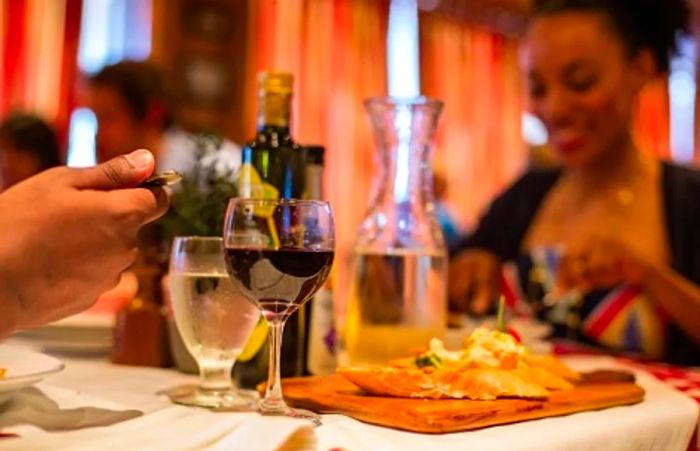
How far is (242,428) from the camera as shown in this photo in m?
0.61

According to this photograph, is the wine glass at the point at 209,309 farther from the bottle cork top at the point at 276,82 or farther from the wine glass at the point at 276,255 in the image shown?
the bottle cork top at the point at 276,82

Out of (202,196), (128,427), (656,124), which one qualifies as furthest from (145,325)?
(656,124)

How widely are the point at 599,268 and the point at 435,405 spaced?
0.80 m

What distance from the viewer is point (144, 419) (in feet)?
2.18

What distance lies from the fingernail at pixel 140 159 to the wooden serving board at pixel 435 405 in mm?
237

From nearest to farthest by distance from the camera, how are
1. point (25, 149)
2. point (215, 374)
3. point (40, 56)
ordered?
point (215, 374)
point (25, 149)
point (40, 56)

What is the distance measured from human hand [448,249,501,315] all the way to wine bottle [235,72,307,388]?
0.73 m

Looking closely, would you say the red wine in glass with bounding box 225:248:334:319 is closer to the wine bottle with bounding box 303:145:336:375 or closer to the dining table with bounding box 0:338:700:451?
the dining table with bounding box 0:338:700:451

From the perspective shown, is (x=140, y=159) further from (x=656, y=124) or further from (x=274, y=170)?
(x=656, y=124)

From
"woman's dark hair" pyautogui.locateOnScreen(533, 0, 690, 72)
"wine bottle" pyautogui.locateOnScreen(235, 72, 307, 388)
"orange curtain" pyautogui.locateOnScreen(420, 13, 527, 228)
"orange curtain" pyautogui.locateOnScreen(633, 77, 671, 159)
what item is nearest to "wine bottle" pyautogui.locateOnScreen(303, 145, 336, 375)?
"wine bottle" pyautogui.locateOnScreen(235, 72, 307, 388)

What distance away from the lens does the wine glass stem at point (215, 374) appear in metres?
0.80

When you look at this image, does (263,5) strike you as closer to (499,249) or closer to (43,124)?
(43,124)

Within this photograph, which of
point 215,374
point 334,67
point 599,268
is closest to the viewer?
point 215,374

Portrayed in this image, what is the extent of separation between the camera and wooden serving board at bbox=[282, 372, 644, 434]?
64 centimetres
